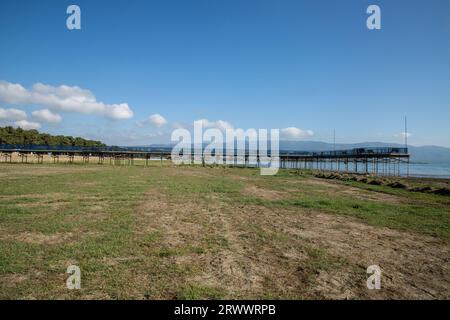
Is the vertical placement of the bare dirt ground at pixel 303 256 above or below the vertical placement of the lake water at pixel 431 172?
above

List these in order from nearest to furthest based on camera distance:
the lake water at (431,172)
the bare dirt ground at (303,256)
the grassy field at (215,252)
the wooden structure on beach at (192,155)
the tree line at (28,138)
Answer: the grassy field at (215,252), the bare dirt ground at (303,256), the wooden structure on beach at (192,155), the lake water at (431,172), the tree line at (28,138)

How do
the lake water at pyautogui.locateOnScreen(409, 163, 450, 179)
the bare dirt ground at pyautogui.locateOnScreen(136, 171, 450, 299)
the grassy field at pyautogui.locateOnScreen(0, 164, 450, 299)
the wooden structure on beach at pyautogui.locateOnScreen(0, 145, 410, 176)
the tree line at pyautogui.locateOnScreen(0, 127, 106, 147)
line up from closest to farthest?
the grassy field at pyautogui.locateOnScreen(0, 164, 450, 299) < the bare dirt ground at pyautogui.locateOnScreen(136, 171, 450, 299) < the wooden structure on beach at pyautogui.locateOnScreen(0, 145, 410, 176) < the lake water at pyautogui.locateOnScreen(409, 163, 450, 179) < the tree line at pyautogui.locateOnScreen(0, 127, 106, 147)

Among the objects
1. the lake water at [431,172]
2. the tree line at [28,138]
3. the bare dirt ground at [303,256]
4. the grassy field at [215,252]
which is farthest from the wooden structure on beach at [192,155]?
the bare dirt ground at [303,256]

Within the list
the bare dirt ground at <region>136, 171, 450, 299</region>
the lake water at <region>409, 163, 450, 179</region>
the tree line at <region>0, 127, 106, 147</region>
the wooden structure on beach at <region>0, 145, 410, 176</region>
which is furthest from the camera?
the tree line at <region>0, 127, 106, 147</region>

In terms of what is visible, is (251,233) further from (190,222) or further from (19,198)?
(19,198)

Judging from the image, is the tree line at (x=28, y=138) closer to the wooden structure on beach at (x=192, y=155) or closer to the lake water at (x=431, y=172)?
the wooden structure on beach at (x=192, y=155)

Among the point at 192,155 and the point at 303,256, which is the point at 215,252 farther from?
the point at 192,155

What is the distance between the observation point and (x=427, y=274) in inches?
227

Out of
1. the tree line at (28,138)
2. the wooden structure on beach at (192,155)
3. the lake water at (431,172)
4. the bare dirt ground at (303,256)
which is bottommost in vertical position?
the lake water at (431,172)

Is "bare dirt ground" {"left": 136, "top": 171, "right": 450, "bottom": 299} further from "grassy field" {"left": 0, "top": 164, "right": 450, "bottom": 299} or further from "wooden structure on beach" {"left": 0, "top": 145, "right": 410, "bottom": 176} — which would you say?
"wooden structure on beach" {"left": 0, "top": 145, "right": 410, "bottom": 176}

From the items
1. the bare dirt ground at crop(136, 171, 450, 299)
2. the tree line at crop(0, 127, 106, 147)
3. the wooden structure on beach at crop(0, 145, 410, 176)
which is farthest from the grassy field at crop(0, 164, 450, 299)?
the tree line at crop(0, 127, 106, 147)

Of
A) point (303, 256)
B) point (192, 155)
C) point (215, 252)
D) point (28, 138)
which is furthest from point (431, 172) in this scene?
point (28, 138)
